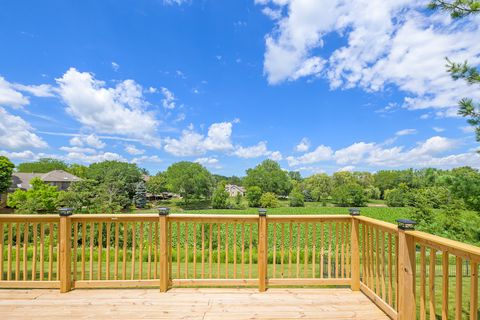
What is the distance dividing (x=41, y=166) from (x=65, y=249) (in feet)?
195

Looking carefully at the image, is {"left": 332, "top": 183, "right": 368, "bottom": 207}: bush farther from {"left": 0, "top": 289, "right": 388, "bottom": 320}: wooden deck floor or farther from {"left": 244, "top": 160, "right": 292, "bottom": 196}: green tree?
{"left": 0, "top": 289, "right": 388, "bottom": 320}: wooden deck floor

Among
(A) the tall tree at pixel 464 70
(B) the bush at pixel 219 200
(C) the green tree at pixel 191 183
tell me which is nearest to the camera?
(A) the tall tree at pixel 464 70

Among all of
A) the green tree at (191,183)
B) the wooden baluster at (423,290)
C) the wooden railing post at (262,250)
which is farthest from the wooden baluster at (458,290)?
the green tree at (191,183)

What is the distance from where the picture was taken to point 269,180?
4731 cm

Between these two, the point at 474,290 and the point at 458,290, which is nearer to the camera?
the point at 474,290

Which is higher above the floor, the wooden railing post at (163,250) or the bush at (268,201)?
the wooden railing post at (163,250)

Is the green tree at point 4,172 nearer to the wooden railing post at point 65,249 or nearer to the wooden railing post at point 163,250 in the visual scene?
the wooden railing post at point 65,249

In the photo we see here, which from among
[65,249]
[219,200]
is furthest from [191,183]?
[65,249]

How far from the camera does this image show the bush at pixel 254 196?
4269 centimetres

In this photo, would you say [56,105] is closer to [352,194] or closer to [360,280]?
[360,280]

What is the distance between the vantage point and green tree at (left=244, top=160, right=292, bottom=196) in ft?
154

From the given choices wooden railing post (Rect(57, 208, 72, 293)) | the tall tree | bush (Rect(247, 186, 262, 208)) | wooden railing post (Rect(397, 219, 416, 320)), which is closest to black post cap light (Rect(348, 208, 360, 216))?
wooden railing post (Rect(397, 219, 416, 320))

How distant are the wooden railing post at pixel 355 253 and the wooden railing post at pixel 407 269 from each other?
93 centimetres

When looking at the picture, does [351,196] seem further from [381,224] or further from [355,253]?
[381,224]
